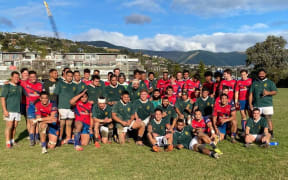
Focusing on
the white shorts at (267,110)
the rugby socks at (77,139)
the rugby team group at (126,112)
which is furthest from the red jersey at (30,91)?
the white shorts at (267,110)

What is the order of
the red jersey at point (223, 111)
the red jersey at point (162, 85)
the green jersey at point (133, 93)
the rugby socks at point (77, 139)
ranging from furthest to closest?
the red jersey at point (162, 85) → the green jersey at point (133, 93) → the red jersey at point (223, 111) → the rugby socks at point (77, 139)

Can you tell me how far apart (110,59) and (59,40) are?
80262mm

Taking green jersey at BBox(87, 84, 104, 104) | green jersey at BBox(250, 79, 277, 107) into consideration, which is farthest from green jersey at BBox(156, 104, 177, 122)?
green jersey at BBox(250, 79, 277, 107)

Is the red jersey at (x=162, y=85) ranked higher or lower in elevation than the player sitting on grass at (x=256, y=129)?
higher

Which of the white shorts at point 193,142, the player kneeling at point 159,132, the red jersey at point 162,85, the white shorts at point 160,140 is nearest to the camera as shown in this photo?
the white shorts at point 193,142

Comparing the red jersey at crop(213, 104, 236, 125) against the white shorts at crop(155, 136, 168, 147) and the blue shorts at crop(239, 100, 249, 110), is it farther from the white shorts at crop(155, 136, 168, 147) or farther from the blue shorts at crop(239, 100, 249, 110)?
the white shorts at crop(155, 136, 168, 147)

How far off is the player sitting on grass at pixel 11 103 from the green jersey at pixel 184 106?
4.58 m

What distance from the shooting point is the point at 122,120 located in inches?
261

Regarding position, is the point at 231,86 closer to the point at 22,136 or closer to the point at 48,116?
the point at 48,116

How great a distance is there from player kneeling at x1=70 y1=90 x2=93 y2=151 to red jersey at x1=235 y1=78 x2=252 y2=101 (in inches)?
180

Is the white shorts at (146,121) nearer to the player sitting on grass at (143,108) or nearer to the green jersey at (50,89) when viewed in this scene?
the player sitting on grass at (143,108)

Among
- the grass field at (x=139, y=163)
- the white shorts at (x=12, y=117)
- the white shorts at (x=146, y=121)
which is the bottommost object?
the grass field at (x=139, y=163)

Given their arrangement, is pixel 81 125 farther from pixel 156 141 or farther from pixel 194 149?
pixel 194 149

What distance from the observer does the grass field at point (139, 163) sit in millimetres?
4242
